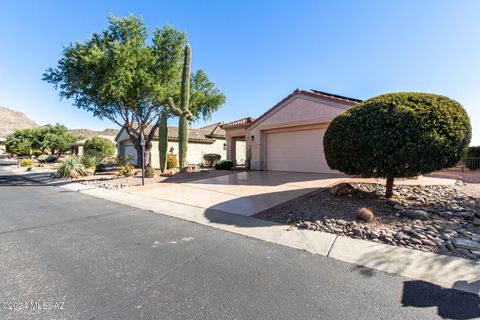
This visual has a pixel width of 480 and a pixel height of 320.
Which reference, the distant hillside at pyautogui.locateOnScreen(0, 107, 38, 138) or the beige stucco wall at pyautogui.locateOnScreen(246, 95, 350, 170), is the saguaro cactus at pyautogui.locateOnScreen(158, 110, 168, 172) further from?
the distant hillside at pyautogui.locateOnScreen(0, 107, 38, 138)

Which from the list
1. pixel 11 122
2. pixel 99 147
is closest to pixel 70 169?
pixel 99 147

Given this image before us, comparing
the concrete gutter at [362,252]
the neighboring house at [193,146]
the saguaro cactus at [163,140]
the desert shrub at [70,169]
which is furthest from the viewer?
the neighboring house at [193,146]

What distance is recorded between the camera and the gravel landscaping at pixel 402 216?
12.5ft

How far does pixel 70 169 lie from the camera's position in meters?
14.5

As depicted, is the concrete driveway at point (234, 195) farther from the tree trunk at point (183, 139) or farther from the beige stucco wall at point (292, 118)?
the beige stucco wall at point (292, 118)

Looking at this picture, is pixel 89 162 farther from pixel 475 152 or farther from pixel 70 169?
pixel 475 152

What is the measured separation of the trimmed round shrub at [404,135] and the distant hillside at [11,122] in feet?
409

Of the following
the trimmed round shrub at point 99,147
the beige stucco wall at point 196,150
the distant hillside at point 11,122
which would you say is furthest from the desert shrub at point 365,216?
the distant hillside at point 11,122

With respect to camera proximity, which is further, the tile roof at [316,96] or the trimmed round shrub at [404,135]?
the tile roof at [316,96]

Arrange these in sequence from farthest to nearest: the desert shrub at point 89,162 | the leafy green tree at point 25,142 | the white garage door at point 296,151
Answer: the leafy green tree at point 25,142 < the desert shrub at point 89,162 < the white garage door at point 296,151

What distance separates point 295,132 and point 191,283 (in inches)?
464

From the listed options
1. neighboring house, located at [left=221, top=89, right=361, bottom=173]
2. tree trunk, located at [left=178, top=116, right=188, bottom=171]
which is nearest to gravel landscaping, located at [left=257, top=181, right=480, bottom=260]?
neighboring house, located at [left=221, top=89, right=361, bottom=173]

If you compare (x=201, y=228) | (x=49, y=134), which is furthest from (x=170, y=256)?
(x=49, y=134)

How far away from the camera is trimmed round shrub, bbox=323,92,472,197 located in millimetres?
5035
